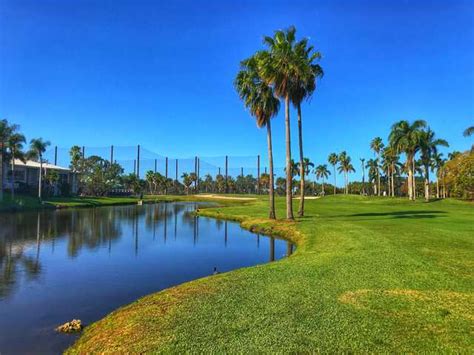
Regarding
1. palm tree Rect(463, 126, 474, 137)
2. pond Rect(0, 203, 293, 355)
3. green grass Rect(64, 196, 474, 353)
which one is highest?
palm tree Rect(463, 126, 474, 137)

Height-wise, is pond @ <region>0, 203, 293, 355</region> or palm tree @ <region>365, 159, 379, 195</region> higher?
palm tree @ <region>365, 159, 379, 195</region>

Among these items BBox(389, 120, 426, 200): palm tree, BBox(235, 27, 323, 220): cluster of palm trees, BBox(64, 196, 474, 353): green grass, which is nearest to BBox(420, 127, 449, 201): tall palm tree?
BBox(389, 120, 426, 200): palm tree

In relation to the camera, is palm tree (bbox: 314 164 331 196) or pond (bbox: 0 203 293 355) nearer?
pond (bbox: 0 203 293 355)

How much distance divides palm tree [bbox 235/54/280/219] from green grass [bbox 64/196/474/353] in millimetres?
19059

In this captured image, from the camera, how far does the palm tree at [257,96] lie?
98.1ft

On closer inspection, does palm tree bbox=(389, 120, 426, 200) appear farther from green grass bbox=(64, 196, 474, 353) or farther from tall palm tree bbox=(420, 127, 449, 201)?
green grass bbox=(64, 196, 474, 353)

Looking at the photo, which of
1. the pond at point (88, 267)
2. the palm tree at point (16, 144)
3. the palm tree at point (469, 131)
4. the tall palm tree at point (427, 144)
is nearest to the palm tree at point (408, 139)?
the tall palm tree at point (427, 144)

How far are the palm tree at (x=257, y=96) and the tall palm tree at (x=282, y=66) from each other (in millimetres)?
3036

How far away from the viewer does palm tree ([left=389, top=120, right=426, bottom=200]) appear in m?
60.9

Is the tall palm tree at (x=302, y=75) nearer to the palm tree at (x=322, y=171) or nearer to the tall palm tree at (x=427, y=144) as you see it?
the tall palm tree at (x=427, y=144)

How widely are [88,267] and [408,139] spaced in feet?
196

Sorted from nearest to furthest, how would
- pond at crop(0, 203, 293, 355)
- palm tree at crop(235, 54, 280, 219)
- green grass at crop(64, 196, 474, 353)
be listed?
green grass at crop(64, 196, 474, 353)
pond at crop(0, 203, 293, 355)
palm tree at crop(235, 54, 280, 219)

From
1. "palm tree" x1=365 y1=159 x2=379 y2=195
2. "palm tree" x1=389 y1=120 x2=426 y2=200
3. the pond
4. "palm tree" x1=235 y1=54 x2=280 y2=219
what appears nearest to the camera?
the pond

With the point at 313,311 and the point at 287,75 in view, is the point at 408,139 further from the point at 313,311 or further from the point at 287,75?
the point at 313,311
